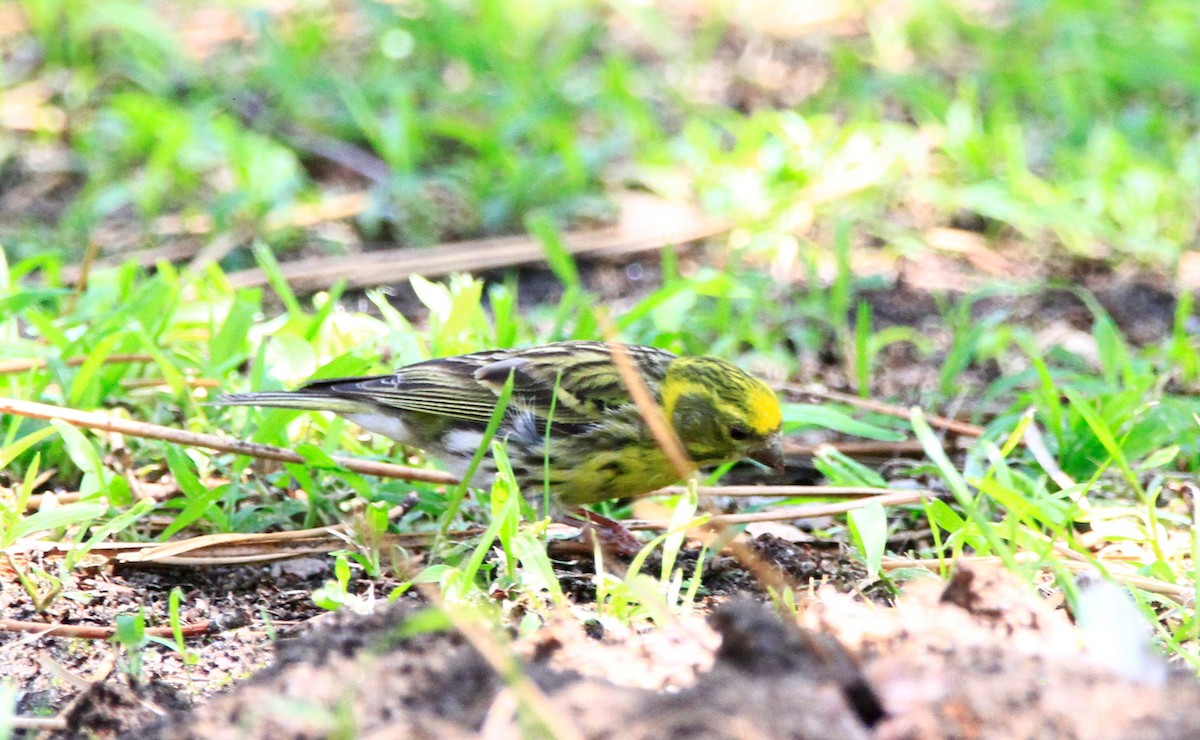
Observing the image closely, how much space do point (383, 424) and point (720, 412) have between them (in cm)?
89

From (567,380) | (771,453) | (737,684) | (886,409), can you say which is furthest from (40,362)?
(737,684)

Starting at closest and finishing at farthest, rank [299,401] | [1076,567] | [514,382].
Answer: [1076,567] → [299,401] → [514,382]

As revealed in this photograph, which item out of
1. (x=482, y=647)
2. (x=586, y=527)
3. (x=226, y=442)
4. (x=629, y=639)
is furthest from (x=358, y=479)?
(x=482, y=647)

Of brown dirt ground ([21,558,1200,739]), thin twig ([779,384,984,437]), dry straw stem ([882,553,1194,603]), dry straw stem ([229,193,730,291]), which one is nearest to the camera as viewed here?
brown dirt ground ([21,558,1200,739])

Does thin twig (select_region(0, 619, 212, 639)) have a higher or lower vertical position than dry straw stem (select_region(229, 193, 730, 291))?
higher

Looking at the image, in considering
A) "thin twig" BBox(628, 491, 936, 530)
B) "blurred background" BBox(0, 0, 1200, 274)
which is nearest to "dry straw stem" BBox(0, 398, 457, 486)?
"thin twig" BBox(628, 491, 936, 530)

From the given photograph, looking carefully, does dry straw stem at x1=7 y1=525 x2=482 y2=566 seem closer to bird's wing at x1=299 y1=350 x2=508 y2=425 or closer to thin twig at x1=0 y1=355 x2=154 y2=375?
bird's wing at x1=299 y1=350 x2=508 y2=425

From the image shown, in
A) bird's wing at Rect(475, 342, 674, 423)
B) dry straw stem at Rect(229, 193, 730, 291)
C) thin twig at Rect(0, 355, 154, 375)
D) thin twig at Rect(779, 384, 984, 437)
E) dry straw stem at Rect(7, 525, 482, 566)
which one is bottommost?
thin twig at Rect(779, 384, 984, 437)

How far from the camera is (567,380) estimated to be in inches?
155

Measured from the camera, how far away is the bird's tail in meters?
3.64

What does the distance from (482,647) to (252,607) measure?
1296 millimetres

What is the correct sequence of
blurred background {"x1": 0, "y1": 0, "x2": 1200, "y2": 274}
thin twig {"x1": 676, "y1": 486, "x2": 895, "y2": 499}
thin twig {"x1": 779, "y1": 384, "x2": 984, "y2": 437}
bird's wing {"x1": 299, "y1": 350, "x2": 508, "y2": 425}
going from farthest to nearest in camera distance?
blurred background {"x1": 0, "y1": 0, "x2": 1200, "y2": 274} → thin twig {"x1": 779, "y1": 384, "x2": 984, "y2": 437} → bird's wing {"x1": 299, "y1": 350, "x2": 508, "y2": 425} → thin twig {"x1": 676, "y1": 486, "x2": 895, "y2": 499}

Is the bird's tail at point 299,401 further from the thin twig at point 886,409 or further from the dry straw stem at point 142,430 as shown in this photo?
the thin twig at point 886,409

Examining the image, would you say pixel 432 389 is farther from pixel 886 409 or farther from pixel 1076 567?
pixel 1076 567
